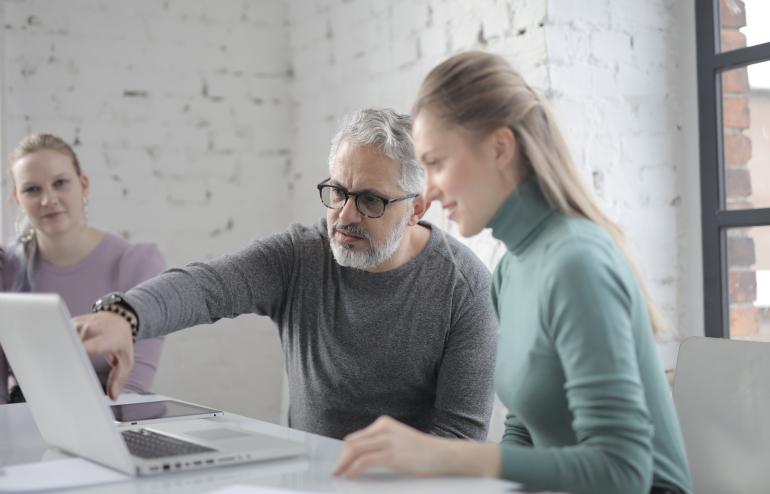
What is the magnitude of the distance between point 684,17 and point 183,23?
1.72m

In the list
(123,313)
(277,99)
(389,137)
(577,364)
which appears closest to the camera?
(577,364)

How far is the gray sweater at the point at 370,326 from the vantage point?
1870mm

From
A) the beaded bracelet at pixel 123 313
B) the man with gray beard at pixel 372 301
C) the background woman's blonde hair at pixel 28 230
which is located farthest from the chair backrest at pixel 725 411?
the background woman's blonde hair at pixel 28 230

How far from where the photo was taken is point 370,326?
76.1 inches

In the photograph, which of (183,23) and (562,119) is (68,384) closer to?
(562,119)

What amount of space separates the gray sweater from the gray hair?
18cm

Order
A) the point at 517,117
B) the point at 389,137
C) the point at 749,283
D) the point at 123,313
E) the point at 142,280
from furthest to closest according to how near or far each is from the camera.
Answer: the point at 142,280
the point at 749,283
the point at 389,137
the point at 123,313
the point at 517,117

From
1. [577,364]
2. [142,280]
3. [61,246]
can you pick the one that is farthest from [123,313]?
[61,246]

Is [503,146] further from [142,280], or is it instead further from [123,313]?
[142,280]

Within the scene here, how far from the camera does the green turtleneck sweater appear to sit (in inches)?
45.3

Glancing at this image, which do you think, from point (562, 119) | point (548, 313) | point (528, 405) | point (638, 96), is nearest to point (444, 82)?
point (548, 313)

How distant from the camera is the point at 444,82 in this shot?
4.39 feet

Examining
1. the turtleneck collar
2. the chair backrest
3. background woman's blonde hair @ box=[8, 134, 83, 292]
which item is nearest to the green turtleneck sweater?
the turtleneck collar

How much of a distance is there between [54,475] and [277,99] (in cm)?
241
